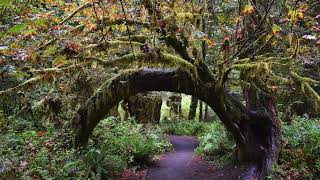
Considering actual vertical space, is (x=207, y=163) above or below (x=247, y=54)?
below

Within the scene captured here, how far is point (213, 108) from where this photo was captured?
11.5 metres

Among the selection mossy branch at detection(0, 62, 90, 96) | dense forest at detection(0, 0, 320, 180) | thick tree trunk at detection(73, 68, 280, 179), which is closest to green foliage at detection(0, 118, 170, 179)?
dense forest at detection(0, 0, 320, 180)

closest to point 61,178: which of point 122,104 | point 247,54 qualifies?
point 247,54

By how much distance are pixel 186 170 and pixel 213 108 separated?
4.04 meters

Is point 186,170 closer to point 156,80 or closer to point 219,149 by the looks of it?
point 219,149

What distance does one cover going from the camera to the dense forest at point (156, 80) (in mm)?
8820

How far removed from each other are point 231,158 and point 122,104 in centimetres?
1074

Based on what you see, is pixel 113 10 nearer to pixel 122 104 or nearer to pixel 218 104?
pixel 218 104

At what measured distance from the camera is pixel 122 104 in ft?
75.7

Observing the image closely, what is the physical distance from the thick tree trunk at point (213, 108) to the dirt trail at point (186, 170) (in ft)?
3.01

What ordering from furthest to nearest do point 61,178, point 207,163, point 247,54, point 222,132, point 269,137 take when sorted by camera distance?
1. point 222,132
2. point 207,163
3. point 247,54
4. point 269,137
5. point 61,178

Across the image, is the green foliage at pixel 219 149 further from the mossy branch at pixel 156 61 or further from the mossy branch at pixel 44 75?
the mossy branch at pixel 44 75

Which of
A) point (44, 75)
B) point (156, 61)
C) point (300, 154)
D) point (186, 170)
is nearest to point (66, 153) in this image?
point (44, 75)

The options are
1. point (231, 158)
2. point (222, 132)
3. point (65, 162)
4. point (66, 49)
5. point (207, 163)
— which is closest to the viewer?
point (66, 49)
